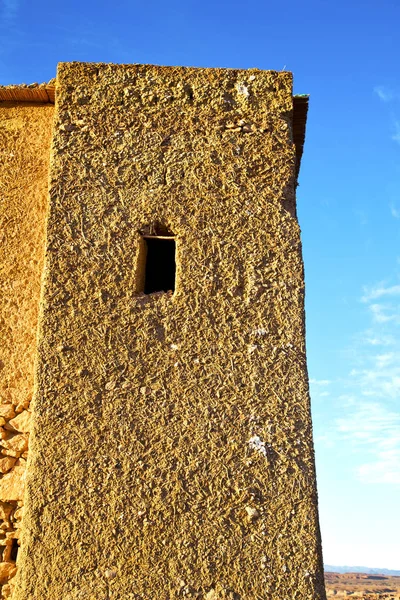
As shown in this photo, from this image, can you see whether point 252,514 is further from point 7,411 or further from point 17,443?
point 7,411

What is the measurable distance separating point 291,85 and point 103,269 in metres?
2.23

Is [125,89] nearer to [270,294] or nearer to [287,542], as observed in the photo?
[270,294]

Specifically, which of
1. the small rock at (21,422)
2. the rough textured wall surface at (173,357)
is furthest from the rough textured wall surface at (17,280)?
the rough textured wall surface at (173,357)

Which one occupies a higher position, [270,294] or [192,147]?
[192,147]

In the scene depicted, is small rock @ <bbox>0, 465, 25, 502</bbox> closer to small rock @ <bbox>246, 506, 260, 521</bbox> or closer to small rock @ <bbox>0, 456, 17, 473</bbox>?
small rock @ <bbox>0, 456, 17, 473</bbox>

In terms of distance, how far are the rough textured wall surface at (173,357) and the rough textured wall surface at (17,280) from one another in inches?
19.9

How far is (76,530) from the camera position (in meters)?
4.10

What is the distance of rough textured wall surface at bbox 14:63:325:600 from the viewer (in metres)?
4.08

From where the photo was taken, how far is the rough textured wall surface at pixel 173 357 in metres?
4.08

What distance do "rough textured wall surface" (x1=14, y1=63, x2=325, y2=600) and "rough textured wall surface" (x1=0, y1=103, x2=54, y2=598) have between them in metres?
0.51

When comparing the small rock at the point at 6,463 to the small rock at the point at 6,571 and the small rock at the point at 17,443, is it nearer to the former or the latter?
the small rock at the point at 17,443

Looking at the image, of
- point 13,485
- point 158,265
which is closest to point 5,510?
point 13,485

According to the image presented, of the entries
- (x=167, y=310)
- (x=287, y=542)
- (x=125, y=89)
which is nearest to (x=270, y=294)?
(x=167, y=310)

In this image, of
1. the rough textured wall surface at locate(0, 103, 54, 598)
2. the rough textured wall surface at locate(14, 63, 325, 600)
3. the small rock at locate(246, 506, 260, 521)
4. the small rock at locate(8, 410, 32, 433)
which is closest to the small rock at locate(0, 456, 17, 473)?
the rough textured wall surface at locate(0, 103, 54, 598)
